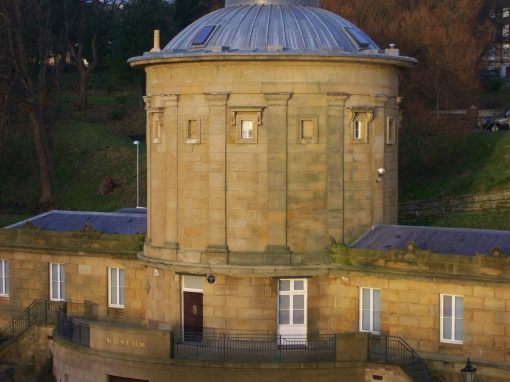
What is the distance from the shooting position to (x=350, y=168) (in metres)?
36.2

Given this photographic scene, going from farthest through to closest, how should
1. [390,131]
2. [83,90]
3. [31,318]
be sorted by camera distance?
[83,90] → [31,318] → [390,131]

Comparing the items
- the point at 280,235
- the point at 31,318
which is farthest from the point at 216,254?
the point at 31,318

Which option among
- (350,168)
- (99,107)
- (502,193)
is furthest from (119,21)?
(350,168)

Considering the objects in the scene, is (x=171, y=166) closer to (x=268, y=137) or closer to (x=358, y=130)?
(x=268, y=137)

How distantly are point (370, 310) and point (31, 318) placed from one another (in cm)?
1363

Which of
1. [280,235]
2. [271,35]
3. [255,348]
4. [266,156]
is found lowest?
[255,348]

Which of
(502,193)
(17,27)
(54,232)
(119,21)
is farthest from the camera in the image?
(119,21)

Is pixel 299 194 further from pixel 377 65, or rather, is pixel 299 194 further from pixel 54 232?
pixel 54 232

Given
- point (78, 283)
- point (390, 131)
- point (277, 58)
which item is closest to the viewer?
point (277, 58)

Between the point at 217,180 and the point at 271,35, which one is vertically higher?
the point at 271,35

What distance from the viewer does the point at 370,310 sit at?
34.9 m

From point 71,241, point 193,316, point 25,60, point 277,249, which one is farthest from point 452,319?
point 25,60

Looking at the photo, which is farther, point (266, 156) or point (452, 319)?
point (266, 156)

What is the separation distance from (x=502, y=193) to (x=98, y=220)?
20984mm
